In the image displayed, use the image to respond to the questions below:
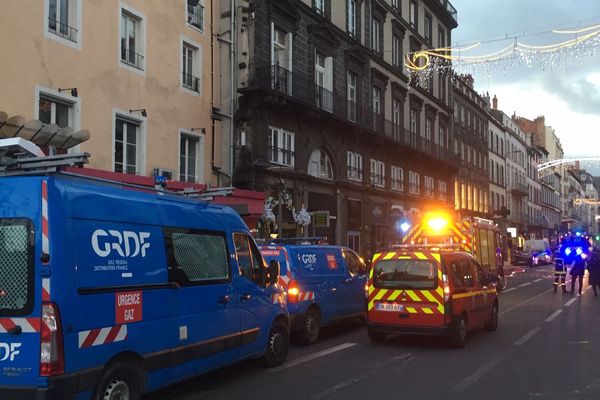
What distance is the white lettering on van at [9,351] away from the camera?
16.8 ft

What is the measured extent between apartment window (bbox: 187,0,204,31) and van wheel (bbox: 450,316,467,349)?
13.4 meters

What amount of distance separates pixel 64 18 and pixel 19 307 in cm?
1157

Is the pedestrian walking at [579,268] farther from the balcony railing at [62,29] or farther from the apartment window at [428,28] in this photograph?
the apartment window at [428,28]

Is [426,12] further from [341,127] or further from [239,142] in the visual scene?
[239,142]

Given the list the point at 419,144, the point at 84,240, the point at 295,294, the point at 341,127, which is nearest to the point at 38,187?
the point at 84,240

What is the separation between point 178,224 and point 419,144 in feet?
100

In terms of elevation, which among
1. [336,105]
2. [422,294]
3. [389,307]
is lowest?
[389,307]

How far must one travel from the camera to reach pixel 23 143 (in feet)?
19.3

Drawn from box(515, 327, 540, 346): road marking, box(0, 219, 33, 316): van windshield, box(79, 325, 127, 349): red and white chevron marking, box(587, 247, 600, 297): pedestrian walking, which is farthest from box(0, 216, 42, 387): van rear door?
box(587, 247, 600, 297): pedestrian walking

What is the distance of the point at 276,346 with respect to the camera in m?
8.84

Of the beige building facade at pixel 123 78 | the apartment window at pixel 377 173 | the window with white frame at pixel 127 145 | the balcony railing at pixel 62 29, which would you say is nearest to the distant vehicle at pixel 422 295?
the beige building facade at pixel 123 78

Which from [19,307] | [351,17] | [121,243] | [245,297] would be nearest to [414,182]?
[351,17]

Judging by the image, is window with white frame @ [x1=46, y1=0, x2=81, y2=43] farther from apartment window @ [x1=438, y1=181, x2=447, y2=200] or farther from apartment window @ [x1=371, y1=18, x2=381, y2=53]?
apartment window @ [x1=438, y1=181, x2=447, y2=200]

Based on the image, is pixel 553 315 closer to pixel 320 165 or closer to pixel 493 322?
pixel 493 322
